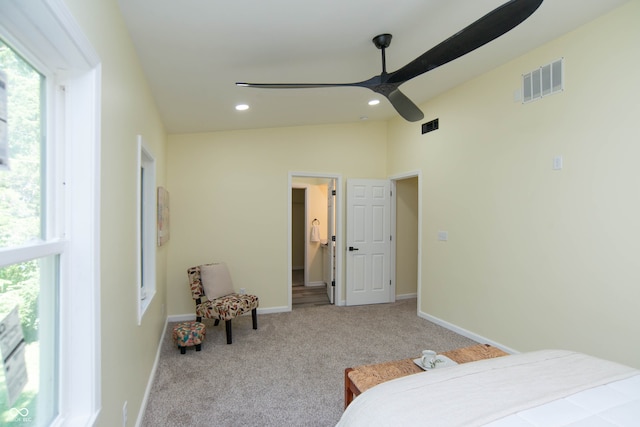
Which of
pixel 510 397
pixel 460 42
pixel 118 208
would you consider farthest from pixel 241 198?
pixel 510 397

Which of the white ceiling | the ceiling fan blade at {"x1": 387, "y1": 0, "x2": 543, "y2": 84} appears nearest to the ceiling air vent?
the white ceiling

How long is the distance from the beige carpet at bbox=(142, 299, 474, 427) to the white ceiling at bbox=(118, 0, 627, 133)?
2.48 metres

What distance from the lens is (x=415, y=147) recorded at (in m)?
4.59

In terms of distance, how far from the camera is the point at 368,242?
5105mm

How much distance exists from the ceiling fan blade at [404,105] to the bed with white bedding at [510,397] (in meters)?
1.86

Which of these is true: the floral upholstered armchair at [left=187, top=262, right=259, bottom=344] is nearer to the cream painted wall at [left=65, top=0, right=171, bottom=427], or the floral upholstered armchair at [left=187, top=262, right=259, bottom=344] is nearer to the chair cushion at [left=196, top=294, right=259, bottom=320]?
the chair cushion at [left=196, top=294, right=259, bottom=320]

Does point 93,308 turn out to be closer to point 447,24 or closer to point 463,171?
point 447,24

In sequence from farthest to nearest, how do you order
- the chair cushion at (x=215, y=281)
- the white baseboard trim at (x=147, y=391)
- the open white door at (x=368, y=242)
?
the open white door at (x=368, y=242) < the chair cushion at (x=215, y=281) < the white baseboard trim at (x=147, y=391)

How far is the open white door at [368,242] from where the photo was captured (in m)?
5.04

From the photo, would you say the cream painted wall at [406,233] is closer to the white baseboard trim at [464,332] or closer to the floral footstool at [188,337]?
the white baseboard trim at [464,332]

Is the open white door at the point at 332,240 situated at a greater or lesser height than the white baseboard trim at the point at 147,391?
greater

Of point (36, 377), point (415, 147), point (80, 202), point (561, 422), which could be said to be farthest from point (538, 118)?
point (36, 377)

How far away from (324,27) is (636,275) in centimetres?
272

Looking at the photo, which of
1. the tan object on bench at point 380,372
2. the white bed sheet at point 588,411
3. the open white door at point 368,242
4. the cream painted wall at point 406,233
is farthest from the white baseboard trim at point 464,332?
the white bed sheet at point 588,411
